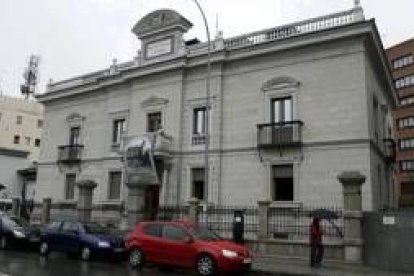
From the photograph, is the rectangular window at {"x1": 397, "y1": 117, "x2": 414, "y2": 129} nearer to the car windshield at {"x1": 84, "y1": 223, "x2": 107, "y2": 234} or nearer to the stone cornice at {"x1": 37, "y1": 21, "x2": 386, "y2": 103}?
the stone cornice at {"x1": 37, "y1": 21, "x2": 386, "y2": 103}

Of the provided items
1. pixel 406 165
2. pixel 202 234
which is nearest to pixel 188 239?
pixel 202 234

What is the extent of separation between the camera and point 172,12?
99.8ft

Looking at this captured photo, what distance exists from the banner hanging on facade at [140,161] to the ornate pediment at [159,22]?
22.7 ft

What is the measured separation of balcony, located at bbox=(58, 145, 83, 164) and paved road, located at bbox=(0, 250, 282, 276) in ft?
49.6

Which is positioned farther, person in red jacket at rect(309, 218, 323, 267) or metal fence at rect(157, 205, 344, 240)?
metal fence at rect(157, 205, 344, 240)

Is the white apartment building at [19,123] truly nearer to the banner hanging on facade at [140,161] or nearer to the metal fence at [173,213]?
the banner hanging on facade at [140,161]

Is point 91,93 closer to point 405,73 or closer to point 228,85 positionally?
point 228,85

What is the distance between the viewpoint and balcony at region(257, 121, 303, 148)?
2516cm

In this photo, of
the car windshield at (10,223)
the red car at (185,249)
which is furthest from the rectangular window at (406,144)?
the red car at (185,249)

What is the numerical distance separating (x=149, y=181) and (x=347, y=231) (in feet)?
42.1

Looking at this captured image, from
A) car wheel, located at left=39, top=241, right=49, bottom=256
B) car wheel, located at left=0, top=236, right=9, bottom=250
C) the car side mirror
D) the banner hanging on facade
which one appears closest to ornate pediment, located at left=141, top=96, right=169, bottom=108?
the banner hanging on facade

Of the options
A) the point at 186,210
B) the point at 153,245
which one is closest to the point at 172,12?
the point at 186,210

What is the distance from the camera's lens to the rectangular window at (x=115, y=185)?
32.0m

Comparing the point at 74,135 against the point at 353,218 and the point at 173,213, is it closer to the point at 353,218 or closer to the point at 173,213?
the point at 173,213
